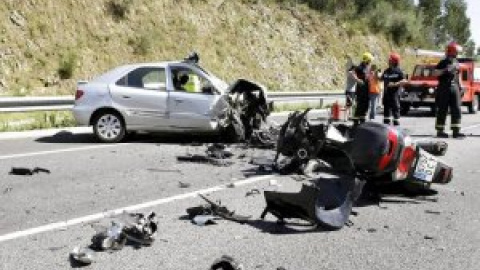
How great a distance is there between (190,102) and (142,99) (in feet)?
3.03

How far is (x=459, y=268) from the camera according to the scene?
16.0 feet

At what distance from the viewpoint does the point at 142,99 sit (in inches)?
484

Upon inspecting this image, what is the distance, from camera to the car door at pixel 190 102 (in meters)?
12.2

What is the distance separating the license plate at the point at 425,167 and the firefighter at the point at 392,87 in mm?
7588

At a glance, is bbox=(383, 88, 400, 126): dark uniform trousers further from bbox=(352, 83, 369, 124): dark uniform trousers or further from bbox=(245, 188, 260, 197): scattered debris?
bbox=(245, 188, 260, 197): scattered debris

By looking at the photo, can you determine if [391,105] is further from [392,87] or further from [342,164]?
[342,164]

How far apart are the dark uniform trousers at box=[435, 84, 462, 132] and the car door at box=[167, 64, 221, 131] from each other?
5.25 metres

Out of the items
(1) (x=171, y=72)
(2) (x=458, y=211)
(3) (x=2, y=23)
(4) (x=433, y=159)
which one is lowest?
(2) (x=458, y=211)

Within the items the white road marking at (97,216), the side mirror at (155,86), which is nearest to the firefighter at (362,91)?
the side mirror at (155,86)

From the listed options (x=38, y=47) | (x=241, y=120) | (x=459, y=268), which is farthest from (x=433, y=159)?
(x=38, y=47)

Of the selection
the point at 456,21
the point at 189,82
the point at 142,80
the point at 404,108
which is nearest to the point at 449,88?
the point at 189,82

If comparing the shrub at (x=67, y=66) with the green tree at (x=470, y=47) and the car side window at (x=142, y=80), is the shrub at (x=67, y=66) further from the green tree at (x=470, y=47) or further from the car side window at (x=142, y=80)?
the green tree at (x=470, y=47)

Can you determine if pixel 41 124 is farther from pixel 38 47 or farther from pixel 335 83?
pixel 335 83

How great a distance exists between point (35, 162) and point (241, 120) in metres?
3.91
